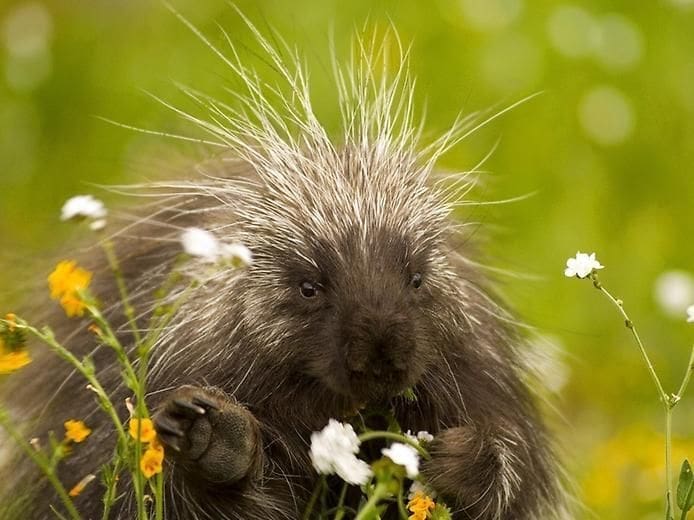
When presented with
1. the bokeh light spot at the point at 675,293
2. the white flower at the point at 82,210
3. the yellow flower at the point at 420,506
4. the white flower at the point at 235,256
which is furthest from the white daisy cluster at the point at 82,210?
the bokeh light spot at the point at 675,293

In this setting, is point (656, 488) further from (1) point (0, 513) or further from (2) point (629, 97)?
(2) point (629, 97)

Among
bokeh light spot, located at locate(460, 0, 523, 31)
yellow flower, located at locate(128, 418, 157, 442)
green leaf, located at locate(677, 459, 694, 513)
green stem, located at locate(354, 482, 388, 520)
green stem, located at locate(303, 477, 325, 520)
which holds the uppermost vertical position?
bokeh light spot, located at locate(460, 0, 523, 31)

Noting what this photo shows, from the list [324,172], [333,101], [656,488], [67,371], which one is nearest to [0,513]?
[67,371]

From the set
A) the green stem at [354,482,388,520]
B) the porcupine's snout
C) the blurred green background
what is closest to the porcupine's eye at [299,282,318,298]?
the porcupine's snout

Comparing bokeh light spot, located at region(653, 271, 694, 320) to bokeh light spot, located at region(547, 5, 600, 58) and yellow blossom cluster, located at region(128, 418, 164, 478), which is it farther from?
yellow blossom cluster, located at region(128, 418, 164, 478)

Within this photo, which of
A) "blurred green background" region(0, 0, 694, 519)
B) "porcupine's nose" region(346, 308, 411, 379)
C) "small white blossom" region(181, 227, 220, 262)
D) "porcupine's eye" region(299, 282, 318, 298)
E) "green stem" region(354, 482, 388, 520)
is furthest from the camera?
"blurred green background" region(0, 0, 694, 519)

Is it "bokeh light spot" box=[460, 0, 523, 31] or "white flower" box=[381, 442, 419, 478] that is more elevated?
"bokeh light spot" box=[460, 0, 523, 31]
